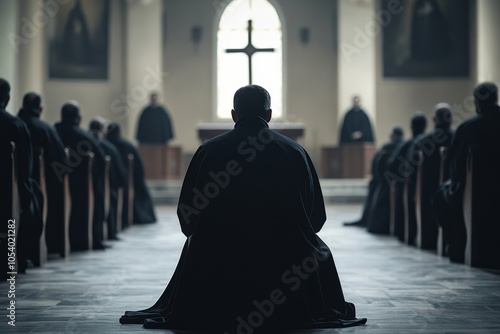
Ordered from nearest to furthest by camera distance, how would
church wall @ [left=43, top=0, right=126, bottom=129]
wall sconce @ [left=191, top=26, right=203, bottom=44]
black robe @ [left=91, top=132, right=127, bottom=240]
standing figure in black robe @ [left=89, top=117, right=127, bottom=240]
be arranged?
standing figure in black robe @ [left=89, top=117, right=127, bottom=240] → black robe @ [left=91, top=132, right=127, bottom=240] → church wall @ [left=43, top=0, right=126, bottom=129] → wall sconce @ [left=191, top=26, right=203, bottom=44]

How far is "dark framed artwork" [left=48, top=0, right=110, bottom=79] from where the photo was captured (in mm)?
19969

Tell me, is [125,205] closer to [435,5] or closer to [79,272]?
[79,272]

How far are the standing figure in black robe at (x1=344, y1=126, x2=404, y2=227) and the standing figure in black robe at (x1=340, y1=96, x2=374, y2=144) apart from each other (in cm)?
746

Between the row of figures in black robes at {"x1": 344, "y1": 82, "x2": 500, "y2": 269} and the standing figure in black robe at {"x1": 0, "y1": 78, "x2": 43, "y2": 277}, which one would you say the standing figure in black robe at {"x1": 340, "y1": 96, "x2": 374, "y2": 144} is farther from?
the standing figure in black robe at {"x1": 0, "y1": 78, "x2": 43, "y2": 277}

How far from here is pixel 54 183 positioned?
8242 millimetres

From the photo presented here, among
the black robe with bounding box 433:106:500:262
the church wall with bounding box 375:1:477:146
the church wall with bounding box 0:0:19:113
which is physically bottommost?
the black robe with bounding box 433:106:500:262

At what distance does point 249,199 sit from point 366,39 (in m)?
16.1

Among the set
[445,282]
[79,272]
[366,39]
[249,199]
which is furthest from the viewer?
[366,39]

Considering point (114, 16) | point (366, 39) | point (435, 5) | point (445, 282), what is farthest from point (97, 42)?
point (445, 282)

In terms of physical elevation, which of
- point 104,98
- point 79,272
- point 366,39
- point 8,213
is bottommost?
point 79,272

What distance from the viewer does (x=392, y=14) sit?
67.1 ft

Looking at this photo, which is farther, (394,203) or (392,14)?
(392,14)

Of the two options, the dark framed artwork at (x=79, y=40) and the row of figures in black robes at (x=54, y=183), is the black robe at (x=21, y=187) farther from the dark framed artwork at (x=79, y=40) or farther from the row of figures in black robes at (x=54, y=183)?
the dark framed artwork at (x=79, y=40)

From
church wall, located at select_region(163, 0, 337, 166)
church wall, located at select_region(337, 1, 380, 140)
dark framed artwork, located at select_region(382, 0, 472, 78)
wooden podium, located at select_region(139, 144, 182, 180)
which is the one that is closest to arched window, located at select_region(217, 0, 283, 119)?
church wall, located at select_region(163, 0, 337, 166)
